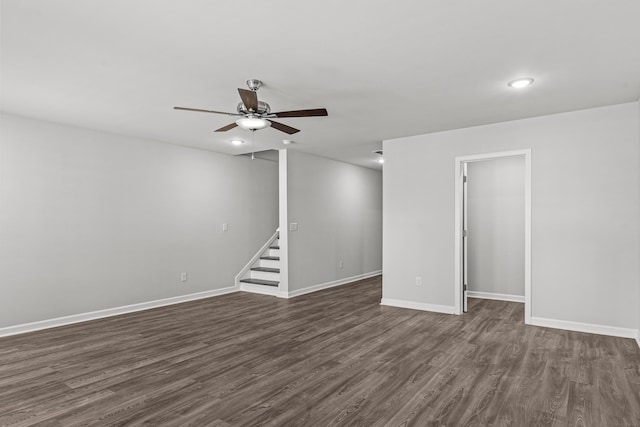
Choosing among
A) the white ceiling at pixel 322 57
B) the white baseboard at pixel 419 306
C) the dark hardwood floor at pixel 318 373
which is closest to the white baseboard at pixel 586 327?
the dark hardwood floor at pixel 318 373

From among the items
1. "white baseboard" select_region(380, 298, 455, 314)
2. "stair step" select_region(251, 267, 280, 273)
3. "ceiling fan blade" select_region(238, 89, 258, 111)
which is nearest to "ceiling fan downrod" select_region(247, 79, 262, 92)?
"ceiling fan blade" select_region(238, 89, 258, 111)

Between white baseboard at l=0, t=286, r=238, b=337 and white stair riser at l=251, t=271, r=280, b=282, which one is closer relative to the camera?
white baseboard at l=0, t=286, r=238, b=337

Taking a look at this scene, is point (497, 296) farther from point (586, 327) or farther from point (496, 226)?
point (586, 327)

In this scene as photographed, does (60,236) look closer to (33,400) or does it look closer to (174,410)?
(33,400)

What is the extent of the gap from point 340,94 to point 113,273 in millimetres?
3978

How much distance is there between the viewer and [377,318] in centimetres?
489

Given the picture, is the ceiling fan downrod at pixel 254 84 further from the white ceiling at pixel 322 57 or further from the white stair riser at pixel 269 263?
the white stair riser at pixel 269 263

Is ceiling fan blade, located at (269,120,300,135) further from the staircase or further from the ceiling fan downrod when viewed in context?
the staircase

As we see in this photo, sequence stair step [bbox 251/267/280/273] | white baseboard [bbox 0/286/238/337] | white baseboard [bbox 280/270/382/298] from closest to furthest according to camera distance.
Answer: white baseboard [bbox 0/286/238/337] → white baseboard [bbox 280/270/382/298] → stair step [bbox 251/267/280/273]

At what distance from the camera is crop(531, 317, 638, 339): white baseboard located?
3.97m

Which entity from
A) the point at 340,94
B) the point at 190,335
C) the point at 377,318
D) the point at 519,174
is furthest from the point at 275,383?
the point at 519,174

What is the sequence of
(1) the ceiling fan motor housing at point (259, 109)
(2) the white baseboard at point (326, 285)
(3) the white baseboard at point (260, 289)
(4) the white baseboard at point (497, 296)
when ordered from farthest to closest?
(3) the white baseboard at point (260, 289), (2) the white baseboard at point (326, 285), (4) the white baseboard at point (497, 296), (1) the ceiling fan motor housing at point (259, 109)

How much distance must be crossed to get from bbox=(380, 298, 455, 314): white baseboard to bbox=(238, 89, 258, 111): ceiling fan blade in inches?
145

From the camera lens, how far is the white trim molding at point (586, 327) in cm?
397
